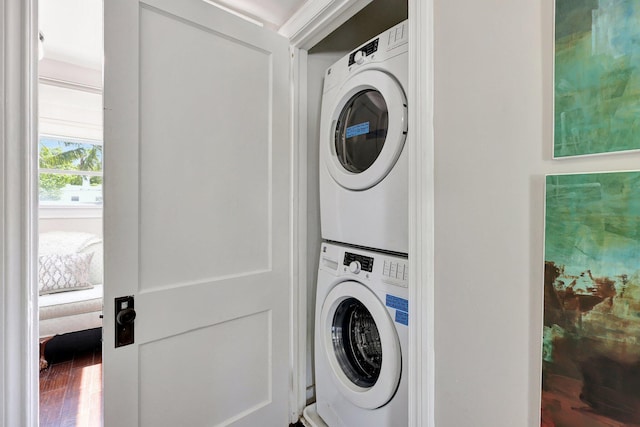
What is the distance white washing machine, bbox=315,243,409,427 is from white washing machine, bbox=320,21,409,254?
110 millimetres

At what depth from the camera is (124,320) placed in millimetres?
939

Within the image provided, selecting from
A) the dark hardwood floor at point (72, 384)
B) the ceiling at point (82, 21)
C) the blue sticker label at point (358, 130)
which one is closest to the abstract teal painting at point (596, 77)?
the blue sticker label at point (358, 130)

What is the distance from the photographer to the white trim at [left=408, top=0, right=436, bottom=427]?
805 millimetres

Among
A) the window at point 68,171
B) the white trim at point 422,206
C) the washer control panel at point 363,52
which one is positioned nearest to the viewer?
the white trim at point 422,206

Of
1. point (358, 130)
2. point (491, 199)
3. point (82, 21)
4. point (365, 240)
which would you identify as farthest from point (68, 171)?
point (491, 199)

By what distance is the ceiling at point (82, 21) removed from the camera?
1336 millimetres

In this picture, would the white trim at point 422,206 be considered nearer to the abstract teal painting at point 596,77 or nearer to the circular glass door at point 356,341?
the abstract teal painting at point 596,77

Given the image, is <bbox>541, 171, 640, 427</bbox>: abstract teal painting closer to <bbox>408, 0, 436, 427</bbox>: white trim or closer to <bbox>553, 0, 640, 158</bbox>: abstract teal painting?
<bbox>553, 0, 640, 158</bbox>: abstract teal painting

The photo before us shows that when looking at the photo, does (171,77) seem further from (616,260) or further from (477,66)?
(616,260)

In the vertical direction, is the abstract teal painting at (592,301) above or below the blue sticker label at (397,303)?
above

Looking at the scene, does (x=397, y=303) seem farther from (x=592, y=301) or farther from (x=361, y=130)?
(x=361, y=130)

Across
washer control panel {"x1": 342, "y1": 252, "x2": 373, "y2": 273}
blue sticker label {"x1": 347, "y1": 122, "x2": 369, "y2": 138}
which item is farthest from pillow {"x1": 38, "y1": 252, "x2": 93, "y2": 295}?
blue sticker label {"x1": 347, "y1": 122, "x2": 369, "y2": 138}

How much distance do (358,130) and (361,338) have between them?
1018 mm
